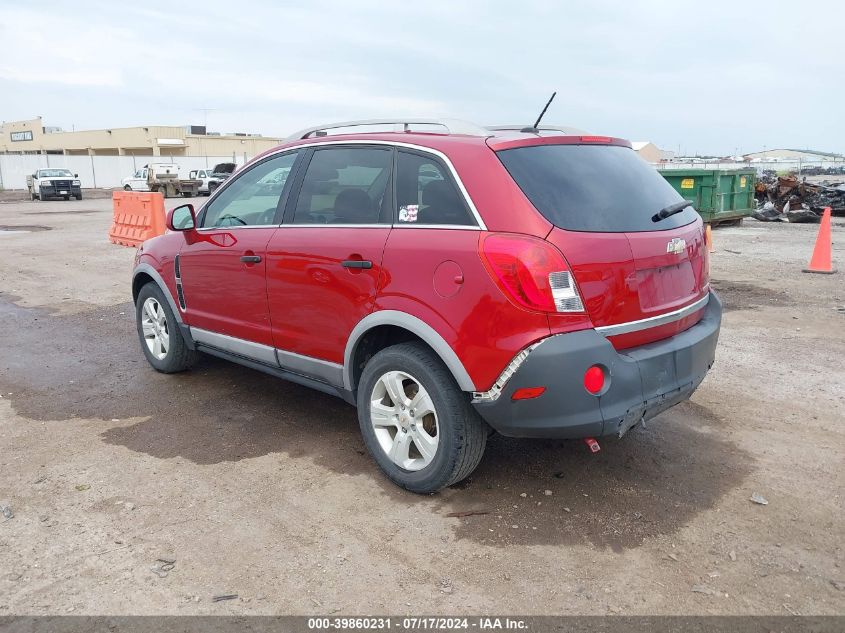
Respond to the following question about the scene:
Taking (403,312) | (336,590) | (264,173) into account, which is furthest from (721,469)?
(264,173)

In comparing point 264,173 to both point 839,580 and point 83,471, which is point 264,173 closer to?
point 83,471

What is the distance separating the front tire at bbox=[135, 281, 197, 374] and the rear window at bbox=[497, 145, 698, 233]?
3.27m

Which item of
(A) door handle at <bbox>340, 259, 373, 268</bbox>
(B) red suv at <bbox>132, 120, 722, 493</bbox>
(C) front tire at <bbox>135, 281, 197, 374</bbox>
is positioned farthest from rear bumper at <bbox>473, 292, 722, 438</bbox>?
(C) front tire at <bbox>135, 281, 197, 374</bbox>

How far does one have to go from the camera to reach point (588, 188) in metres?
3.54

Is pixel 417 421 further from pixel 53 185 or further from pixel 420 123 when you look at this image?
pixel 53 185

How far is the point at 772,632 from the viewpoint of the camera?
104 inches

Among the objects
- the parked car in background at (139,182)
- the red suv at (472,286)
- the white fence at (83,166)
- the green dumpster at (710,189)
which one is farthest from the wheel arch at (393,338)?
the white fence at (83,166)

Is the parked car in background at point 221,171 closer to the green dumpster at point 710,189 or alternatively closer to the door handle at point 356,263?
the green dumpster at point 710,189

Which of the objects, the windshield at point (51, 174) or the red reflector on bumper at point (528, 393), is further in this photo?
the windshield at point (51, 174)

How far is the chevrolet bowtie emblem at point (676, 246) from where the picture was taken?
361 cm

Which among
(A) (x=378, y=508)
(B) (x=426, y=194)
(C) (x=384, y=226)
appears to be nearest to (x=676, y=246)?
(B) (x=426, y=194)

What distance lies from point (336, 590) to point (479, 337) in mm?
1249

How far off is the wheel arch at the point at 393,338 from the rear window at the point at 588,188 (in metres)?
0.79

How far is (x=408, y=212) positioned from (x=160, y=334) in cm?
303
